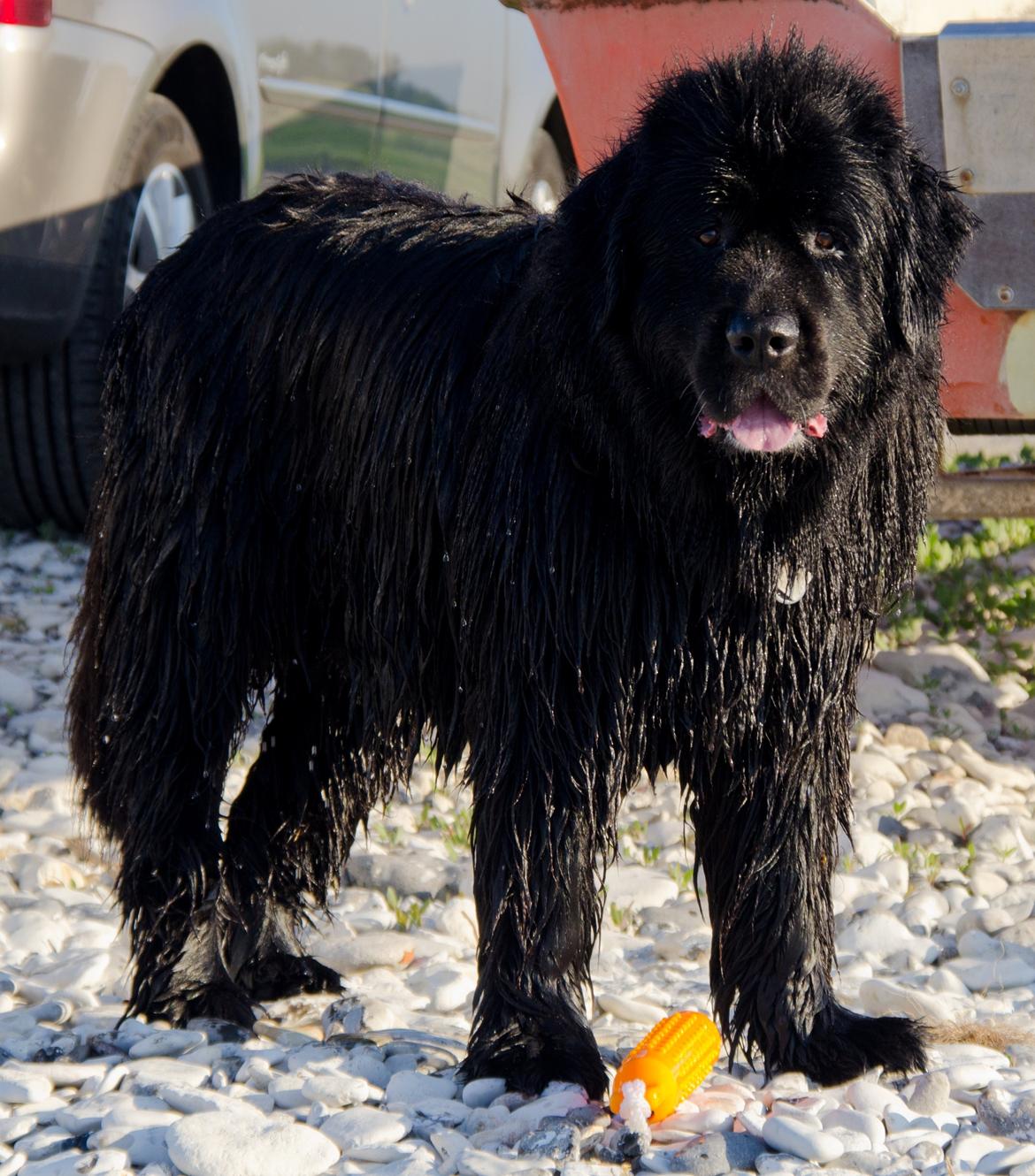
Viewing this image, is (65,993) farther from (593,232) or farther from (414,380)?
(593,232)

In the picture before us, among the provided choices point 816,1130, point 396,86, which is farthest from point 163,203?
point 816,1130

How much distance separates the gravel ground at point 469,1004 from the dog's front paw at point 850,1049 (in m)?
0.04

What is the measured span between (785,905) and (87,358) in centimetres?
355

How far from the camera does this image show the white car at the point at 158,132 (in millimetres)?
5273

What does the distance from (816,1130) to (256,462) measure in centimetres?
160

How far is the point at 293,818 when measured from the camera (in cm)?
358

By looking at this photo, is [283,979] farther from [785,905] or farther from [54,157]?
[54,157]

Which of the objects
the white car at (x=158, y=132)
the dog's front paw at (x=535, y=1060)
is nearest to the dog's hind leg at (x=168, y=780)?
the dog's front paw at (x=535, y=1060)

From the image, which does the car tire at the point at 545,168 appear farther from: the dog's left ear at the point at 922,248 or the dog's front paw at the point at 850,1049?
the dog's front paw at the point at 850,1049

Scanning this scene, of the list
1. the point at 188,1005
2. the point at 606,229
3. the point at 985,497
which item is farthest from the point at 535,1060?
the point at 985,497

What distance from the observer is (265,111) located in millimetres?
6281

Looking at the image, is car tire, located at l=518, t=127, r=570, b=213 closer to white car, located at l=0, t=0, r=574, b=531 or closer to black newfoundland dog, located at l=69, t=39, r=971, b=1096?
white car, located at l=0, t=0, r=574, b=531

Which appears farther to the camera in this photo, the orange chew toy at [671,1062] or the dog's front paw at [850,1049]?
the dog's front paw at [850,1049]

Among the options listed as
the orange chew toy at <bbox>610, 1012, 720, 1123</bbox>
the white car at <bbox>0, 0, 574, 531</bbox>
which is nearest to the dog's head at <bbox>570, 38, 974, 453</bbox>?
the orange chew toy at <bbox>610, 1012, 720, 1123</bbox>
